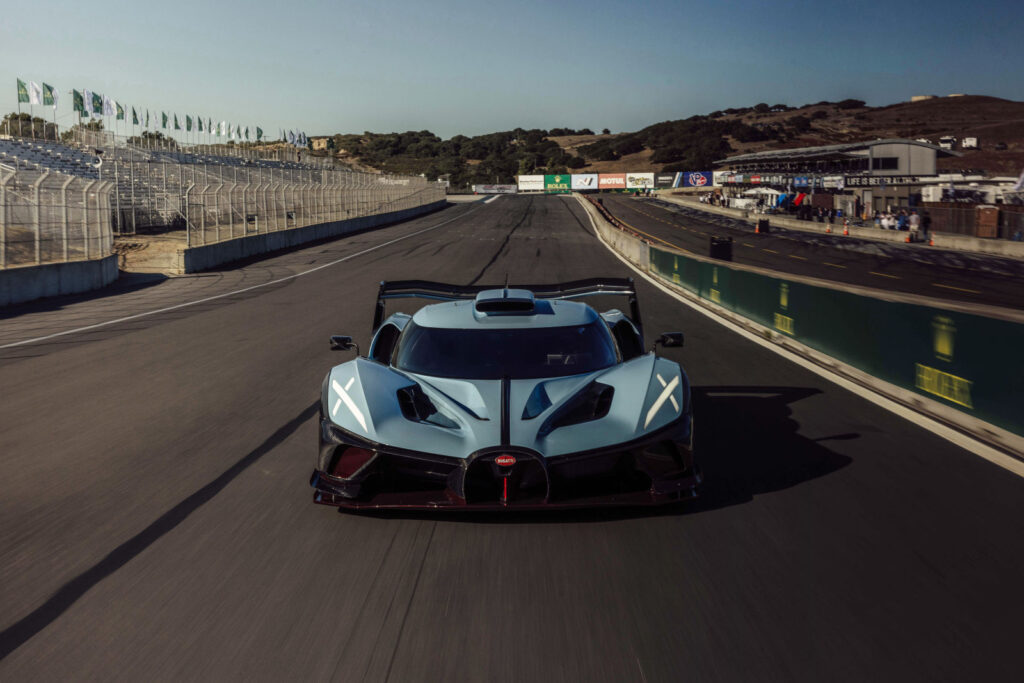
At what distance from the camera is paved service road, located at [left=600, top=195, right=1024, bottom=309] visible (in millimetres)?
26128

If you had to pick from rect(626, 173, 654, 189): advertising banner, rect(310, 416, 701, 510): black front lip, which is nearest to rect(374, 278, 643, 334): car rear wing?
rect(310, 416, 701, 510): black front lip

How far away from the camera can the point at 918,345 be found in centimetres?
912

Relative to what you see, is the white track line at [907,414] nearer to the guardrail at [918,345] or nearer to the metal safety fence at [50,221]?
the guardrail at [918,345]

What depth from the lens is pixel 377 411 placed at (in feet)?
16.8

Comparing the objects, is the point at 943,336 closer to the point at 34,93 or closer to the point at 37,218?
the point at 37,218

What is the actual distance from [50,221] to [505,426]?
20.9 meters

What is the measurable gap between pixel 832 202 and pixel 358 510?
227 ft

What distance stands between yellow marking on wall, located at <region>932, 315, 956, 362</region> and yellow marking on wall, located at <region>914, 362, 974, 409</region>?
0.18 m

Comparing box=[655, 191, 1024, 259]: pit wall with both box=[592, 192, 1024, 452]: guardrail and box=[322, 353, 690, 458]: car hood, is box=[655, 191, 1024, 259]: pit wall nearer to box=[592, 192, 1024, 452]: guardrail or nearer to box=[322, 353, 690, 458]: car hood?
box=[592, 192, 1024, 452]: guardrail

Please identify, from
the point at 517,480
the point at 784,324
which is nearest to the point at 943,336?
the point at 784,324

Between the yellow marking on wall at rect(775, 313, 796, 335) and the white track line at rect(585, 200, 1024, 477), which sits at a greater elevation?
the yellow marking on wall at rect(775, 313, 796, 335)

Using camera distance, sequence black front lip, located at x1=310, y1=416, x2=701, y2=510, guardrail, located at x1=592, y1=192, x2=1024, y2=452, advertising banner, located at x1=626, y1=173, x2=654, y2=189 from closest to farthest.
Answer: black front lip, located at x1=310, y1=416, x2=701, y2=510, guardrail, located at x1=592, y1=192, x2=1024, y2=452, advertising banner, located at x1=626, y1=173, x2=654, y2=189

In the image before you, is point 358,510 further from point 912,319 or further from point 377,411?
point 912,319

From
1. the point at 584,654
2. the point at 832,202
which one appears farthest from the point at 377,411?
the point at 832,202
